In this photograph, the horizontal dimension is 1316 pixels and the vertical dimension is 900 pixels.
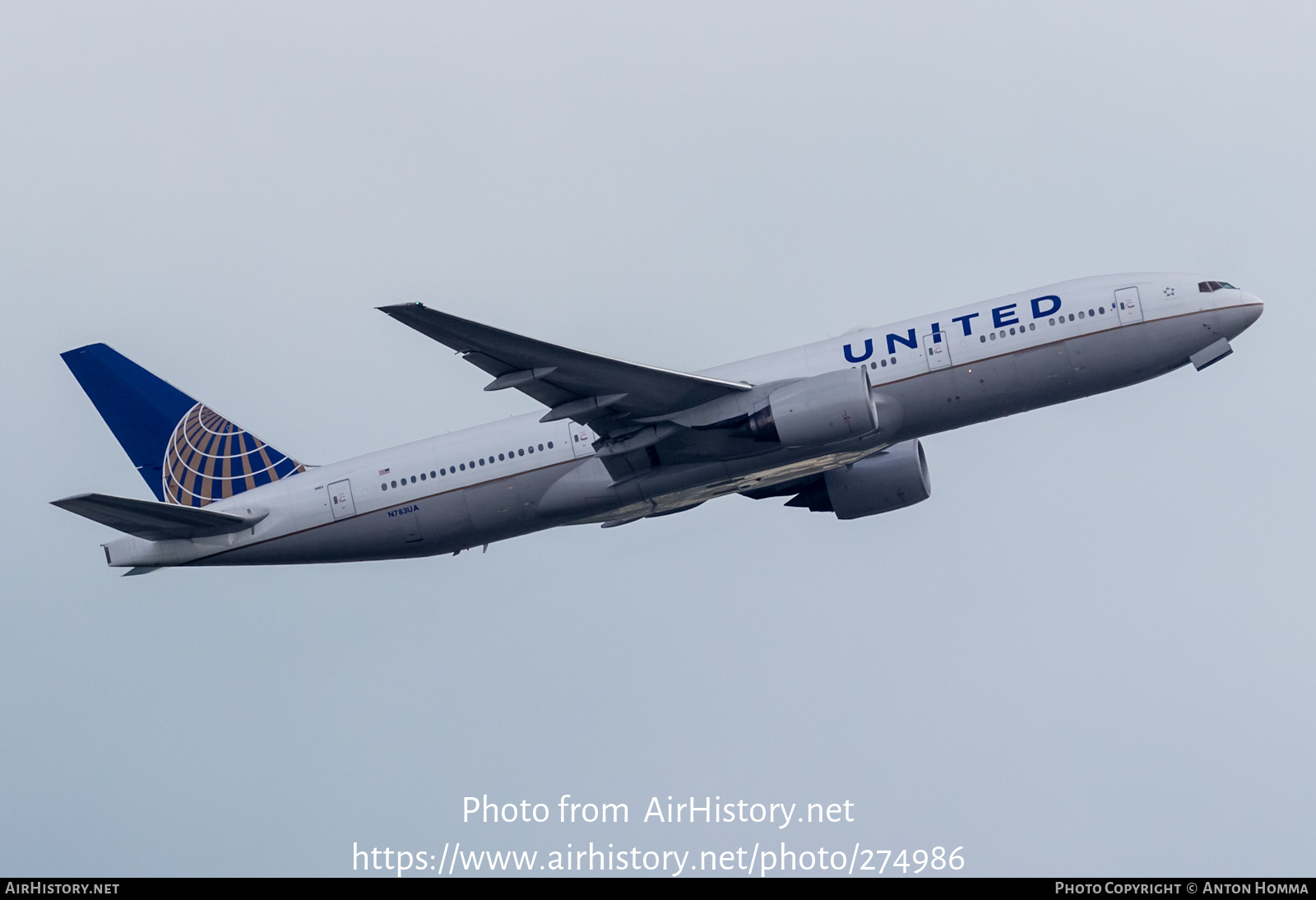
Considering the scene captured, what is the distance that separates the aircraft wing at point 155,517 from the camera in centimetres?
3191

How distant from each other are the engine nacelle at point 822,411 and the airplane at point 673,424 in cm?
4

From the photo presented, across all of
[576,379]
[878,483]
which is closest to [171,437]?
[576,379]

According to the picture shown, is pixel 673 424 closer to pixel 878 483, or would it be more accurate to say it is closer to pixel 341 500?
pixel 878 483

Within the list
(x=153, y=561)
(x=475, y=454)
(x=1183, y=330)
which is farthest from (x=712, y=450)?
(x=153, y=561)

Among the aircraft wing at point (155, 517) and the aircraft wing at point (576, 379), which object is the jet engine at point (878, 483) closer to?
the aircraft wing at point (576, 379)

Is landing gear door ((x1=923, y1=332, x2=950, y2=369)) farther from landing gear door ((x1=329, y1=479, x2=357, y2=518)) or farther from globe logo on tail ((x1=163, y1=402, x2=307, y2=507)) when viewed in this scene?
globe logo on tail ((x1=163, y1=402, x2=307, y2=507))

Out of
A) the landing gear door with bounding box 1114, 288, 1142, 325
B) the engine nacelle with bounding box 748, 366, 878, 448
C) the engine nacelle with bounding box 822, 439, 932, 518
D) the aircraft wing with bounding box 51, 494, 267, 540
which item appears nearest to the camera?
the engine nacelle with bounding box 748, 366, 878, 448

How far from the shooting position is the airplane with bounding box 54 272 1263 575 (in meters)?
31.4

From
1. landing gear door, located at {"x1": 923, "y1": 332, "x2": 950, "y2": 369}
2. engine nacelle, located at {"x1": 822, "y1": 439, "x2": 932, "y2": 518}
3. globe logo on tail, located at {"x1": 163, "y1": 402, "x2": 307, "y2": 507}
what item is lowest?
engine nacelle, located at {"x1": 822, "y1": 439, "x2": 932, "y2": 518}

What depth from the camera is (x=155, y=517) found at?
34.0 meters

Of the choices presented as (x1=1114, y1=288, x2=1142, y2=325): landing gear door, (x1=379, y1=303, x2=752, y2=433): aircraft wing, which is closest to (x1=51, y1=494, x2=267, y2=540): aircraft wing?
(x1=379, y1=303, x2=752, y2=433): aircraft wing

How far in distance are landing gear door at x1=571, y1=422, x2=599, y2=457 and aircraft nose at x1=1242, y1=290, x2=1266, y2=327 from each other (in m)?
16.0

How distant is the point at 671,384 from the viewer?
104 feet

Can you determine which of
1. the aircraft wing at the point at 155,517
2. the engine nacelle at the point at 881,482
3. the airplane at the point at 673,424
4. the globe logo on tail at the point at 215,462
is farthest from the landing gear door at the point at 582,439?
the aircraft wing at the point at 155,517
